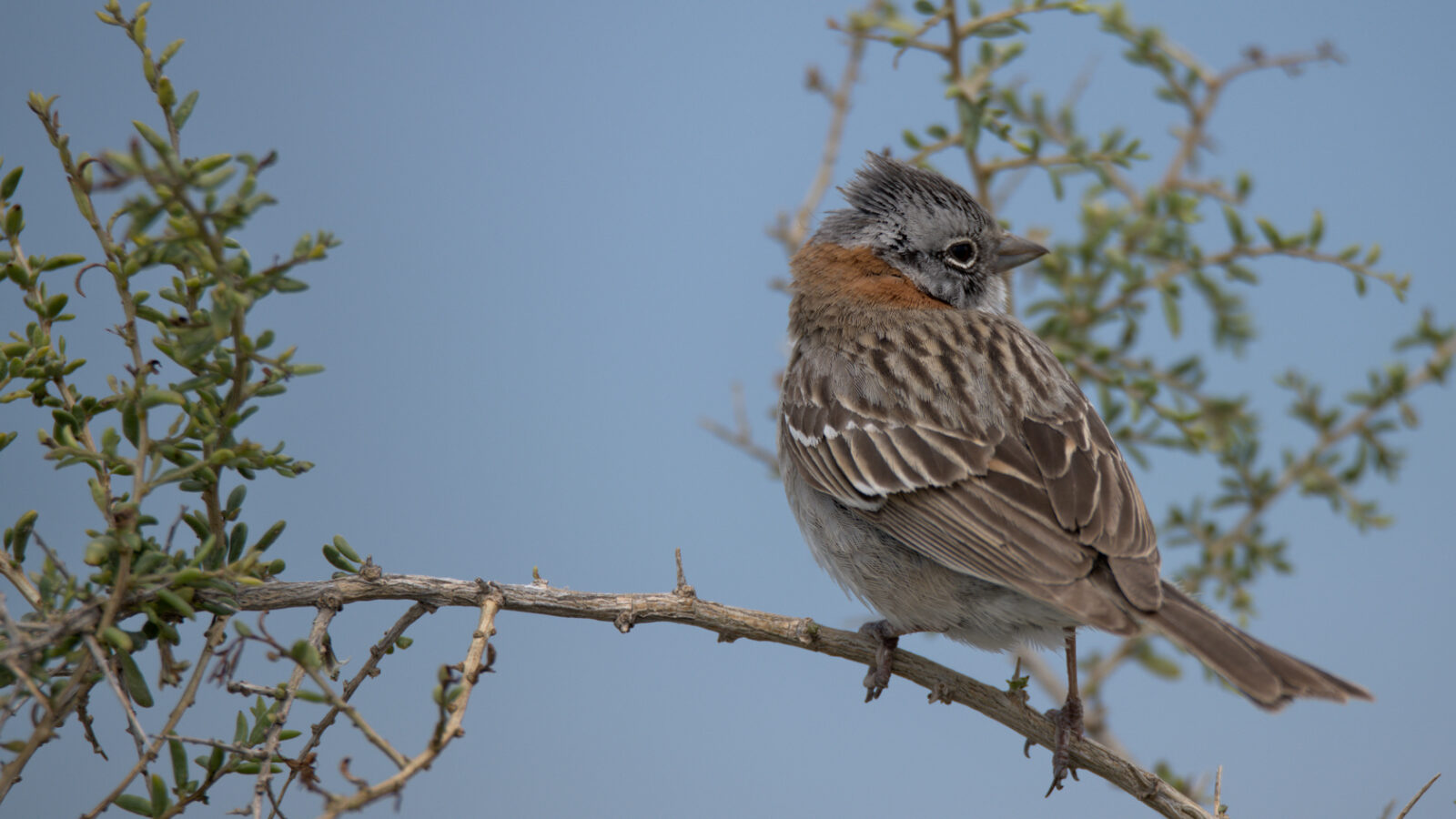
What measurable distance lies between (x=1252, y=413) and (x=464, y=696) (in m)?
3.57

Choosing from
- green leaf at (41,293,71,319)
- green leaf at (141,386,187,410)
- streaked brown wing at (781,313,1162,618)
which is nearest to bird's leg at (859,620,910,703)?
streaked brown wing at (781,313,1162,618)

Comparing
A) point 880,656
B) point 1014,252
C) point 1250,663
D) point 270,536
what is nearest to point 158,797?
point 270,536

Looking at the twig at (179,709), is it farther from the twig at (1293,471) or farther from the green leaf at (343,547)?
the twig at (1293,471)

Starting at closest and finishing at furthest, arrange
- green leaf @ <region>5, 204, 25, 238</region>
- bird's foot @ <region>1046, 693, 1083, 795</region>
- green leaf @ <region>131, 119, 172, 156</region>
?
green leaf @ <region>131, 119, 172, 156</region> → green leaf @ <region>5, 204, 25, 238</region> → bird's foot @ <region>1046, 693, 1083, 795</region>

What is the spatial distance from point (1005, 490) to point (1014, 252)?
1541 millimetres

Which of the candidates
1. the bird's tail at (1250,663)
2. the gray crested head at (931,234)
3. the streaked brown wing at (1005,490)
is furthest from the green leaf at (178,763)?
the gray crested head at (931,234)

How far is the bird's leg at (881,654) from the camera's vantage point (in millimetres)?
3451

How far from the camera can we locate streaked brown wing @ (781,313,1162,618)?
302 centimetres

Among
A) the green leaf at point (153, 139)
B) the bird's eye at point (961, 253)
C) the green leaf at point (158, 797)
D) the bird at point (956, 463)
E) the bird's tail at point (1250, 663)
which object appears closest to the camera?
the green leaf at point (153, 139)

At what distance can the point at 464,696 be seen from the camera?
87.7 inches

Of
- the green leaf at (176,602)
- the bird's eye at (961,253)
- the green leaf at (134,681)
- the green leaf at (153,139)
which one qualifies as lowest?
the green leaf at (134,681)

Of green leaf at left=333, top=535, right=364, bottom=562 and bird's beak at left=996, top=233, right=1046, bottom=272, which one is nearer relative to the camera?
green leaf at left=333, top=535, right=364, bottom=562

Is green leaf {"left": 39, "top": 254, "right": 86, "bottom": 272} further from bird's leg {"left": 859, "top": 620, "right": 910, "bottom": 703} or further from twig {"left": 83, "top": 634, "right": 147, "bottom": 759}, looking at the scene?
bird's leg {"left": 859, "top": 620, "right": 910, "bottom": 703}

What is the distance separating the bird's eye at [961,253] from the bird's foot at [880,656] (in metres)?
1.69
